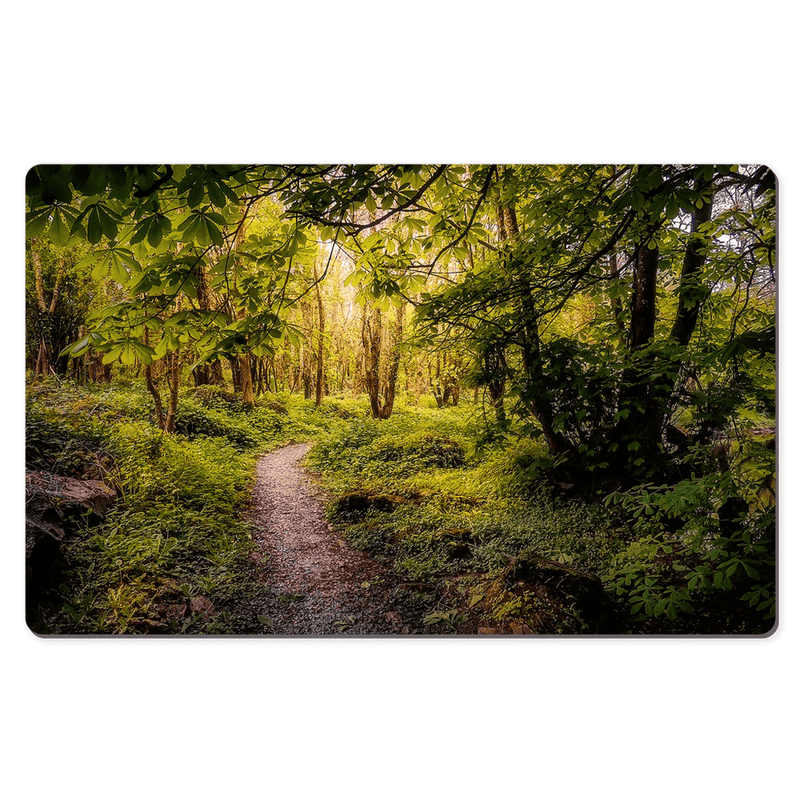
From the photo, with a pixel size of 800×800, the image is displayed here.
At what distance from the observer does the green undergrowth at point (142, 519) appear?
169cm

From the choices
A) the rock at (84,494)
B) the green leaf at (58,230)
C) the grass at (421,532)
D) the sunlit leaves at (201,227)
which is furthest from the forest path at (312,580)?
the green leaf at (58,230)

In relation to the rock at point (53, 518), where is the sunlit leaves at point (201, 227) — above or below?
above

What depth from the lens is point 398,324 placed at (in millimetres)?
1819

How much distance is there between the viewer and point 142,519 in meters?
1.71

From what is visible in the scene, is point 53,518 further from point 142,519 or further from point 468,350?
point 468,350

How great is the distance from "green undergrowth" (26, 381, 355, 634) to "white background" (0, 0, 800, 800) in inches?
4.5

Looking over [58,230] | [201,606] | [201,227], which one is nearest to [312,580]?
[201,606]

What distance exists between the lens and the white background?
1596 mm

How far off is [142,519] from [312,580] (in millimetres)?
652

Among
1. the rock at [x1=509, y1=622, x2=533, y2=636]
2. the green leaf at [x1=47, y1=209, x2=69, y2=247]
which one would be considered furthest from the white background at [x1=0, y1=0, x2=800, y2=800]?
the green leaf at [x1=47, y1=209, x2=69, y2=247]

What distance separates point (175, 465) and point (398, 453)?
2.71 feet

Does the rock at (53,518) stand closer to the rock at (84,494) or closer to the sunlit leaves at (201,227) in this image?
the rock at (84,494)
